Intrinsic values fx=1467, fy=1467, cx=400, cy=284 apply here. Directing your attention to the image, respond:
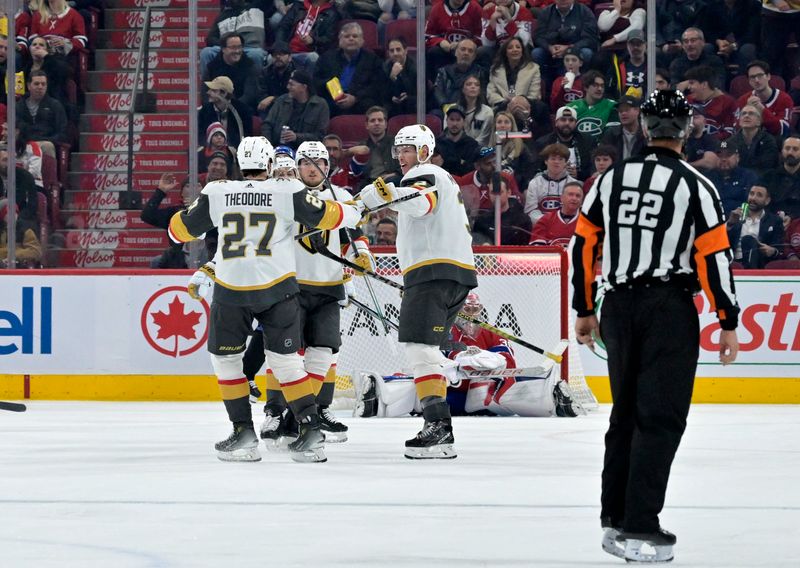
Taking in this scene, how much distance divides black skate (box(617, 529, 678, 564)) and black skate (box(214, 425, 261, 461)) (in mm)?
2611

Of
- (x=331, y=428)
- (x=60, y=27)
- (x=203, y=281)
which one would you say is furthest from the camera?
(x=60, y=27)

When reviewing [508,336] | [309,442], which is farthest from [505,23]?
[309,442]

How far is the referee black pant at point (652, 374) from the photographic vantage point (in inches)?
136

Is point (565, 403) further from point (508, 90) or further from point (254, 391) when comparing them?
point (508, 90)

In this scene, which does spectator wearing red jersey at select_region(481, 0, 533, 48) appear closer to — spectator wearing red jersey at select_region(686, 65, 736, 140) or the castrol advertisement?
spectator wearing red jersey at select_region(686, 65, 736, 140)

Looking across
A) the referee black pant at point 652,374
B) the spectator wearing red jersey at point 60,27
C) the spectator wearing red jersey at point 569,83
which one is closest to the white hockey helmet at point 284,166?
the referee black pant at point 652,374

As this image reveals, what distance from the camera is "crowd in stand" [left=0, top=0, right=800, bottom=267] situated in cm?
998

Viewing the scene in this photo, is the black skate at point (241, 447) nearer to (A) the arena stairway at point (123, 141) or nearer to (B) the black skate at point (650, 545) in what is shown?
(B) the black skate at point (650, 545)

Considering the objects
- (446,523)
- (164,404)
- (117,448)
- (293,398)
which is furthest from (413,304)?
(164,404)

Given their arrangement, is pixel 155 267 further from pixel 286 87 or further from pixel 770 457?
pixel 770 457

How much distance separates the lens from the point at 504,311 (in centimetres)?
907

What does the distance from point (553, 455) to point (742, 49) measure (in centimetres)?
536

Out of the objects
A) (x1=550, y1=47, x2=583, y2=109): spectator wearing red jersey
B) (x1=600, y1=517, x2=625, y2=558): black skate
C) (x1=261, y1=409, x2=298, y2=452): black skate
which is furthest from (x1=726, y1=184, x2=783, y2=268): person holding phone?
(x1=600, y1=517, x2=625, y2=558): black skate

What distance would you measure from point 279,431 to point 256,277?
104cm
